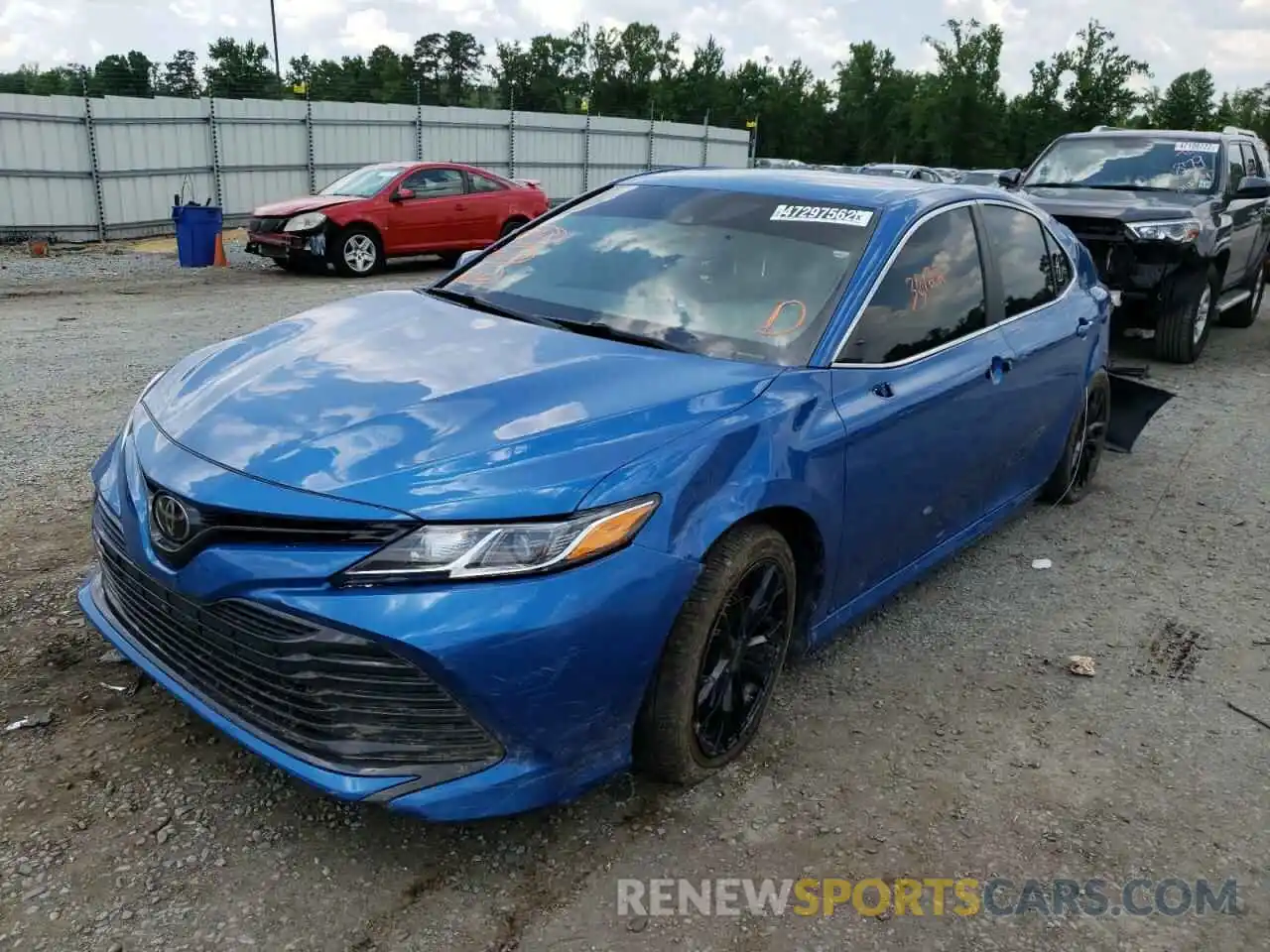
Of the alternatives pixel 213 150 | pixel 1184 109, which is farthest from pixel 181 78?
pixel 1184 109

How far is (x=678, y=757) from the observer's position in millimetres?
2799

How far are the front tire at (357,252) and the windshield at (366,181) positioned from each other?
1.96 ft

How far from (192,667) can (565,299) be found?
1740mm

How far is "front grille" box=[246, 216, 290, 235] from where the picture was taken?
13.9 metres

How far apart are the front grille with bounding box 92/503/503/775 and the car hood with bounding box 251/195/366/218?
12351 mm

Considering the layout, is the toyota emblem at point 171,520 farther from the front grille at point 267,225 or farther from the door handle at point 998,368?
the front grille at point 267,225

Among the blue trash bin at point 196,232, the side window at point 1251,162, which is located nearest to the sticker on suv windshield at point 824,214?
the side window at point 1251,162

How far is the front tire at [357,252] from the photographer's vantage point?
45.7 feet

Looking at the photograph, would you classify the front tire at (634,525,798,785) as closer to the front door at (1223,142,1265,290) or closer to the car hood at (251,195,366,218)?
the front door at (1223,142,1265,290)

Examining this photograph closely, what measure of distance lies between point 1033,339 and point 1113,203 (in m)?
5.31

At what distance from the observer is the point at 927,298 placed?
3.75 metres

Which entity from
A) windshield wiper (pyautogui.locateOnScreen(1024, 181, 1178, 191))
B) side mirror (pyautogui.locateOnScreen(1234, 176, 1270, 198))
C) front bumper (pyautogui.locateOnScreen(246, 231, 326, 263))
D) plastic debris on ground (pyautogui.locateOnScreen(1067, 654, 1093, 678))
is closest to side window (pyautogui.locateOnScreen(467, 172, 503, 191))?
front bumper (pyautogui.locateOnScreen(246, 231, 326, 263))

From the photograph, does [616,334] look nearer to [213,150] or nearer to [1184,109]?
[213,150]

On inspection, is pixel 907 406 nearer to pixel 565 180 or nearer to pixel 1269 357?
pixel 1269 357
